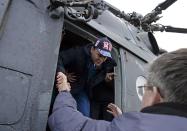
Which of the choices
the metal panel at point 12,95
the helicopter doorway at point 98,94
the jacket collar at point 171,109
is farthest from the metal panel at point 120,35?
the jacket collar at point 171,109

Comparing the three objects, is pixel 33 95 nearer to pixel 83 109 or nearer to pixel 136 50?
pixel 83 109

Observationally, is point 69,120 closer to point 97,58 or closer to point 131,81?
point 97,58

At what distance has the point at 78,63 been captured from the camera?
372 cm

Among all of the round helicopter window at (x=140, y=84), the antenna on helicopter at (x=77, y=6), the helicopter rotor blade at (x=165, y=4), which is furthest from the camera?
the helicopter rotor blade at (x=165, y=4)

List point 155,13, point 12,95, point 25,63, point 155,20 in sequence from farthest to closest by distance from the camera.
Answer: point 155,20
point 155,13
point 25,63
point 12,95

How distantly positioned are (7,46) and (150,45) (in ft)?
12.4

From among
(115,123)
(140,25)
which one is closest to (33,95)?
(115,123)

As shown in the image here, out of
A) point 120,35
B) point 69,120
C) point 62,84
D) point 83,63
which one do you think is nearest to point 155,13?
point 120,35

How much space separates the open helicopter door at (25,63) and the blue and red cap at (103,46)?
834 millimetres

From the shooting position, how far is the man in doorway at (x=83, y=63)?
3652 mm

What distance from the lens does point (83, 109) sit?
13.0 ft

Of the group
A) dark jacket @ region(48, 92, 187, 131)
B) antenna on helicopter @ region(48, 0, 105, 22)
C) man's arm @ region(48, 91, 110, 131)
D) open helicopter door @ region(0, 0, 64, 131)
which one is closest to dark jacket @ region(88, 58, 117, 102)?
antenna on helicopter @ region(48, 0, 105, 22)

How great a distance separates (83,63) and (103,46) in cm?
33

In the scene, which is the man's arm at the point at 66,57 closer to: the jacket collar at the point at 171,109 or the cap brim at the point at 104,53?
the cap brim at the point at 104,53
